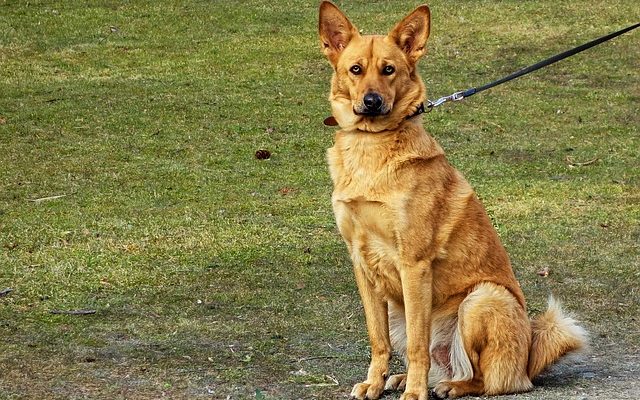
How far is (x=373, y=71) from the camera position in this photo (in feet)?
17.0

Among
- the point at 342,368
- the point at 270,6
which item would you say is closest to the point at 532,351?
the point at 342,368

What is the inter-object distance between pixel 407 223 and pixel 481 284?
0.51 m

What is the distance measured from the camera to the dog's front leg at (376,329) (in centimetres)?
529

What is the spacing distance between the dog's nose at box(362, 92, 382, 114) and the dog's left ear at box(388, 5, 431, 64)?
1.23 feet

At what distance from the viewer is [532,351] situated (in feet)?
17.4

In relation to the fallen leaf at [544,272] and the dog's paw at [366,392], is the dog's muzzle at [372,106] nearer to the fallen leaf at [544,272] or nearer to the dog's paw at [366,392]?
the dog's paw at [366,392]

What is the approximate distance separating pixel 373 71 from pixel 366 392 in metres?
1.54

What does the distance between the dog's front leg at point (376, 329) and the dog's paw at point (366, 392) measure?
29 millimetres

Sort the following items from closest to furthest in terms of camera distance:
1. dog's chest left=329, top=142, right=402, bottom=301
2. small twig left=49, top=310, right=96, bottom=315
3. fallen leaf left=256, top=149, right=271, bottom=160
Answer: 1. dog's chest left=329, top=142, right=402, bottom=301
2. small twig left=49, top=310, right=96, bottom=315
3. fallen leaf left=256, top=149, right=271, bottom=160

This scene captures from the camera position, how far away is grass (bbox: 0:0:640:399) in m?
5.90

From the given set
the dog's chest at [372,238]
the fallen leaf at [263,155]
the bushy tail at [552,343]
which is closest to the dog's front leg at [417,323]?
the dog's chest at [372,238]

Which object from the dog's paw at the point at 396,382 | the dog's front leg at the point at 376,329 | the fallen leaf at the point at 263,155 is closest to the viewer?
the dog's front leg at the point at 376,329

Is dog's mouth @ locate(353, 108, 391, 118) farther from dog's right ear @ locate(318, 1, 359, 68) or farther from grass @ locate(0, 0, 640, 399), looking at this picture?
grass @ locate(0, 0, 640, 399)

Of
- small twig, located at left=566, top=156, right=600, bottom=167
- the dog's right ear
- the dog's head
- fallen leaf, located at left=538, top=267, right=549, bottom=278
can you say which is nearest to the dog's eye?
the dog's head
